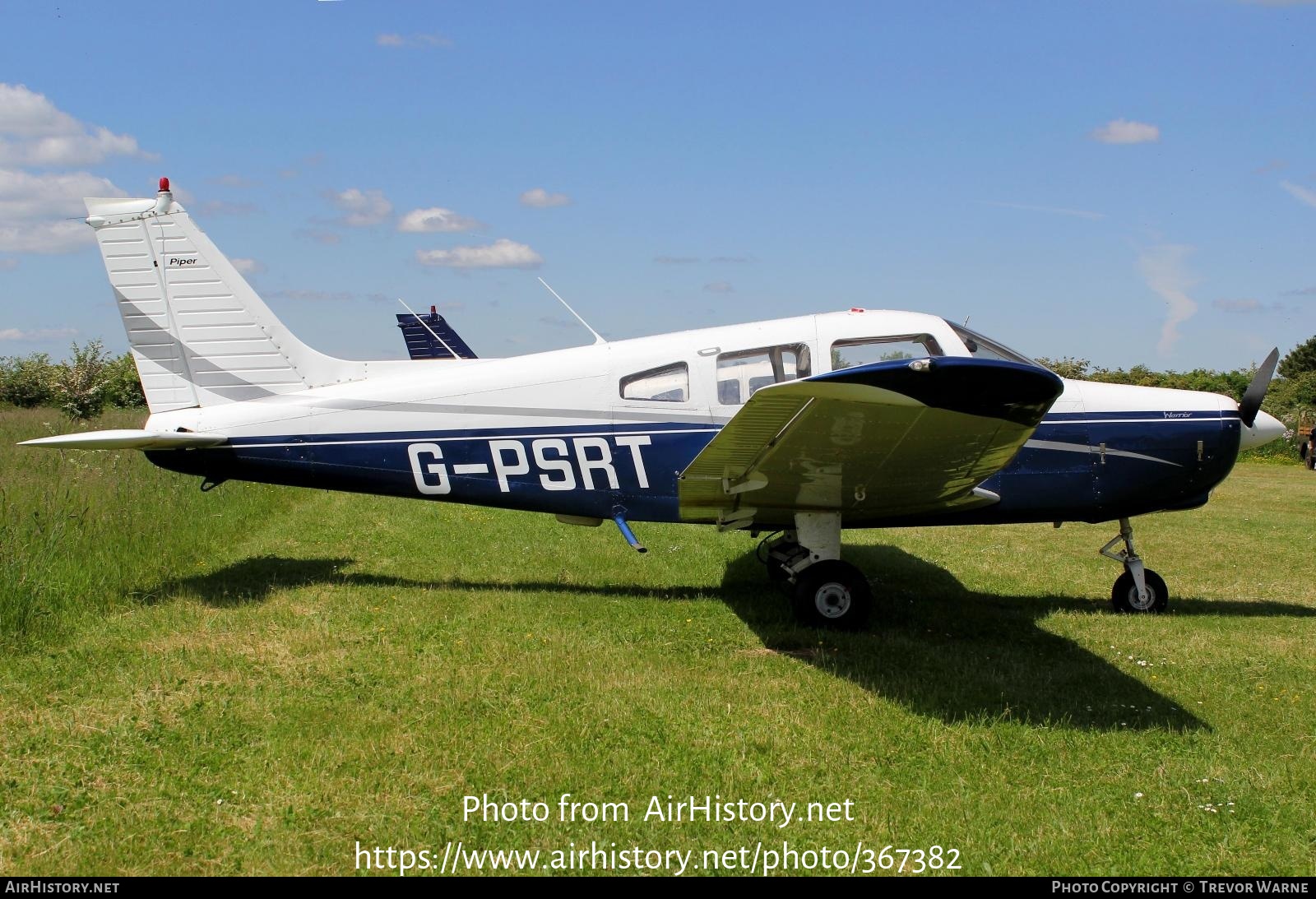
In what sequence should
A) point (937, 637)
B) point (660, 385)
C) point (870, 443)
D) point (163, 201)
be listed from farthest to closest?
point (163, 201)
point (660, 385)
point (937, 637)
point (870, 443)

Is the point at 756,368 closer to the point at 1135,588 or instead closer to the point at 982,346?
the point at 982,346

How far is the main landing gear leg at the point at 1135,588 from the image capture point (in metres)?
7.46

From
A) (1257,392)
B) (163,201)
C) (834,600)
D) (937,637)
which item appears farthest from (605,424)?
(1257,392)

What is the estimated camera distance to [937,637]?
6633 mm

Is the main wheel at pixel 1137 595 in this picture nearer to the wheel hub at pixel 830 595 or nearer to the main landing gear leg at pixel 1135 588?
the main landing gear leg at pixel 1135 588

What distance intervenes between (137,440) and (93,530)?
5.48ft

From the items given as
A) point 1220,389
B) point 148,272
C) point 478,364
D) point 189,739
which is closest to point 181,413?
point 148,272

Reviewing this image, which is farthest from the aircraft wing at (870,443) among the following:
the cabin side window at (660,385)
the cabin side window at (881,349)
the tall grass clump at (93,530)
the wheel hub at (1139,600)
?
the tall grass clump at (93,530)

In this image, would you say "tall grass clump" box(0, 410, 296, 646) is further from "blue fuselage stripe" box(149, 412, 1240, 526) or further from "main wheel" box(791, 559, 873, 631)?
"main wheel" box(791, 559, 873, 631)

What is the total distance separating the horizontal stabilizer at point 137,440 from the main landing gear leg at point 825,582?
4.64 m

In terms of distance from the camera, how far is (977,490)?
7.06m

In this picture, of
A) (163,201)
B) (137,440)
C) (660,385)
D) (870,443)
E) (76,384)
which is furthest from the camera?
(76,384)

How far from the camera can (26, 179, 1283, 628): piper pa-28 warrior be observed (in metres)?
6.79
